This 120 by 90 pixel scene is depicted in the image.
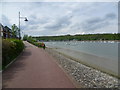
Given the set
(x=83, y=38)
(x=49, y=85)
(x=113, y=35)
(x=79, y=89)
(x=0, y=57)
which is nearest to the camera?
(x=79, y=89)

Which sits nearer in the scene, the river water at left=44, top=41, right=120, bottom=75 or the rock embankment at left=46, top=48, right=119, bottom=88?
the rock embankment at left=46, top=48, right=119, bottom=88

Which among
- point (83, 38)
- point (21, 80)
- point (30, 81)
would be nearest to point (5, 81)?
point (21, 80)

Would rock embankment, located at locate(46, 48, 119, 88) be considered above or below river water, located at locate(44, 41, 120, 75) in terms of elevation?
above

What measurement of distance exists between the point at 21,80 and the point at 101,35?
131m

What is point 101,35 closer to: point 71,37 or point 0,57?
point 71,37

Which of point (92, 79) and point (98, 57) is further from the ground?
point (92, 79)

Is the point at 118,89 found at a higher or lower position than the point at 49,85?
lower

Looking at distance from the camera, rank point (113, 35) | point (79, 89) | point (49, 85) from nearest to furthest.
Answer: point (79, 89) < point (49, 85) < point (113, 35)

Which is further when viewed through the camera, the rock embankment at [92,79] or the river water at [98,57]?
the river water at [98,57]

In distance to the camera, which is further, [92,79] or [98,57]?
[98,57]

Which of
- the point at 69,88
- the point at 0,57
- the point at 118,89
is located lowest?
the point at 118,89

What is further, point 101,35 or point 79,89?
point 101,35

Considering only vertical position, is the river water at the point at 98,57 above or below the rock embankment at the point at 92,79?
below

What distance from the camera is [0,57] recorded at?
8.78 m
